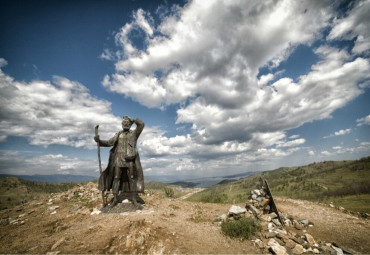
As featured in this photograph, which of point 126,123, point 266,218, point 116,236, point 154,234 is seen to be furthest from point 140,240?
point 126,123

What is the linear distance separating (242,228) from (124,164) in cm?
736

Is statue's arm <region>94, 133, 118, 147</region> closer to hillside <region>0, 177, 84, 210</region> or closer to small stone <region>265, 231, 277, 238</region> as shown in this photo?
small stone <region>265, 231, 277, 238</region>

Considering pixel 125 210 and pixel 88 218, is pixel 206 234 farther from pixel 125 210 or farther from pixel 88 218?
pixel 88 218

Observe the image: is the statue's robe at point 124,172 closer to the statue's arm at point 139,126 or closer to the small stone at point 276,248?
the statue's arm at point 139,126

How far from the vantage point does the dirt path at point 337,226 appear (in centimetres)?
782

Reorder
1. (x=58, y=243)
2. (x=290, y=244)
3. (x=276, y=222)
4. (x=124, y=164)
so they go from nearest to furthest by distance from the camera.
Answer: (x=58, y=243), (x=290, y=244), (x=276, y=222), (x=124, y=164)

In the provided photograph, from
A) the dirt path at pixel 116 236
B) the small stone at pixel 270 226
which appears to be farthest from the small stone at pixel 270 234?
the dirt path at pixel 116 236

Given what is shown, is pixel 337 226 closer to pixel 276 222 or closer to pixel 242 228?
pixel 276 222

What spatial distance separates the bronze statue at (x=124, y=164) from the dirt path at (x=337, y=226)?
32.4 ft

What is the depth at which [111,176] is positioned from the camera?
11.2m

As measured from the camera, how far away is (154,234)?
22.0 ft

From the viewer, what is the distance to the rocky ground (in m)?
6.17

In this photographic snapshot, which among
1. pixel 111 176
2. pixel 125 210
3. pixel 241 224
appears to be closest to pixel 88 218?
pixel 125 210

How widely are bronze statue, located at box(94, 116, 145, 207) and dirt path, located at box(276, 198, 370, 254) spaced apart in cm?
989
